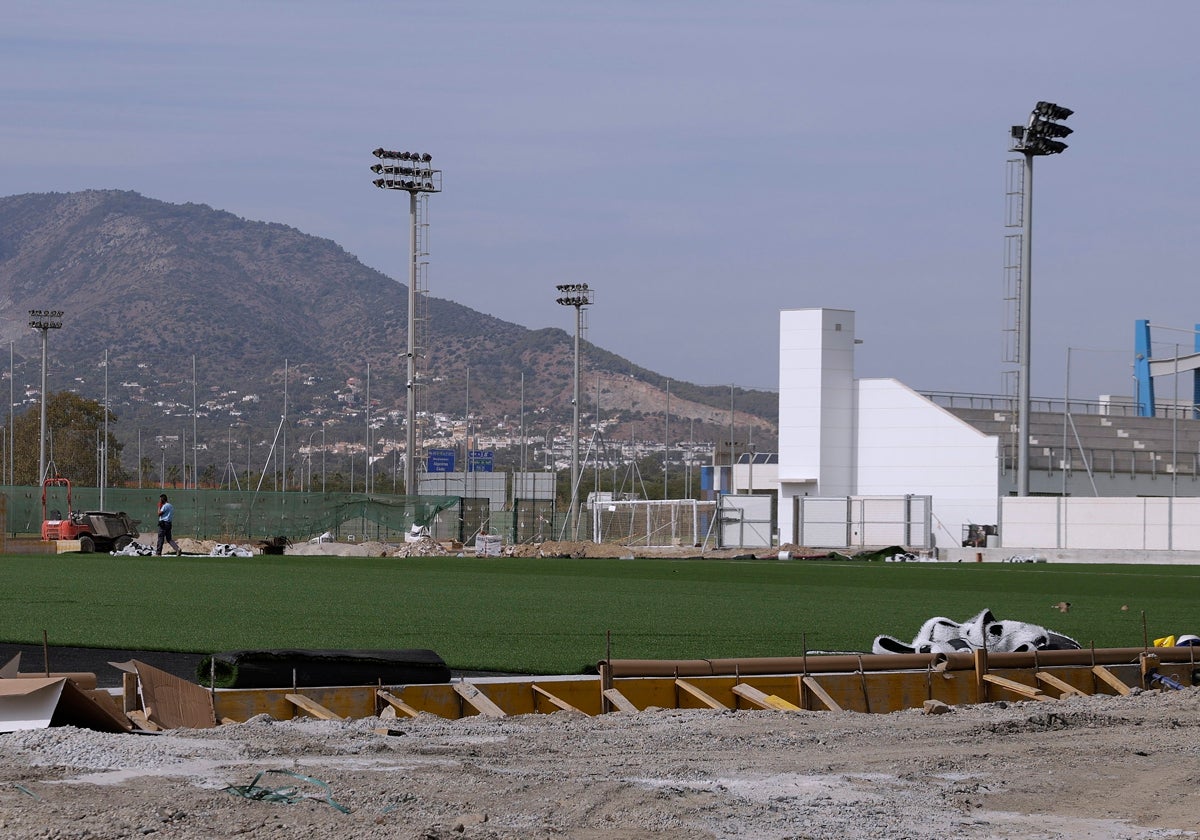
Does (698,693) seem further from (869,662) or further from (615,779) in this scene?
(615,779)

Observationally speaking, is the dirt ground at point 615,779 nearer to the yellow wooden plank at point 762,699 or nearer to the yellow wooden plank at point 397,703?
the yellow wooden plank at point 397,703

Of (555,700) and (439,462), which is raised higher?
(439,462)

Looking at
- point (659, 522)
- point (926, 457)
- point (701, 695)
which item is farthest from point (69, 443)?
point (701, 695)

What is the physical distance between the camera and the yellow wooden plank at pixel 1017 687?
11266mm

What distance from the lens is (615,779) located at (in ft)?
23.8

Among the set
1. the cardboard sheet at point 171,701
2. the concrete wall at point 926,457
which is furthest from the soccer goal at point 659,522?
the cardboard sheet at point 171,701

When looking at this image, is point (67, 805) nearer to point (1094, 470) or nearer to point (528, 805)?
point (528, 805)

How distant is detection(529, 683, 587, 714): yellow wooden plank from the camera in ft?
32.9

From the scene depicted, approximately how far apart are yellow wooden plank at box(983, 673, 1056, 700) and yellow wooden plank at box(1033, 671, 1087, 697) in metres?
0.16

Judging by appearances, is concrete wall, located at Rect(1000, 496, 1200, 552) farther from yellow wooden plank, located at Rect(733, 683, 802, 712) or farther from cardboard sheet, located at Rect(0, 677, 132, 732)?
cardboard sheet, located at Rect(0, 677, 132, 732)

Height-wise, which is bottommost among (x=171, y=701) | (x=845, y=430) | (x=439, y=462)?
(x=171, y=701)

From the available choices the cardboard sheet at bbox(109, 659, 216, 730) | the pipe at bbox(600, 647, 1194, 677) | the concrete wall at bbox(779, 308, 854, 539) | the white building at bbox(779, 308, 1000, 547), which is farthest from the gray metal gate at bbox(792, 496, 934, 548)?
the cardboard sheet at bbox(109, 659, 216, 730)

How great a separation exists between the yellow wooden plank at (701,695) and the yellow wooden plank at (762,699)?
0.16 m

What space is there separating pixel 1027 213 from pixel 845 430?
1305cm
